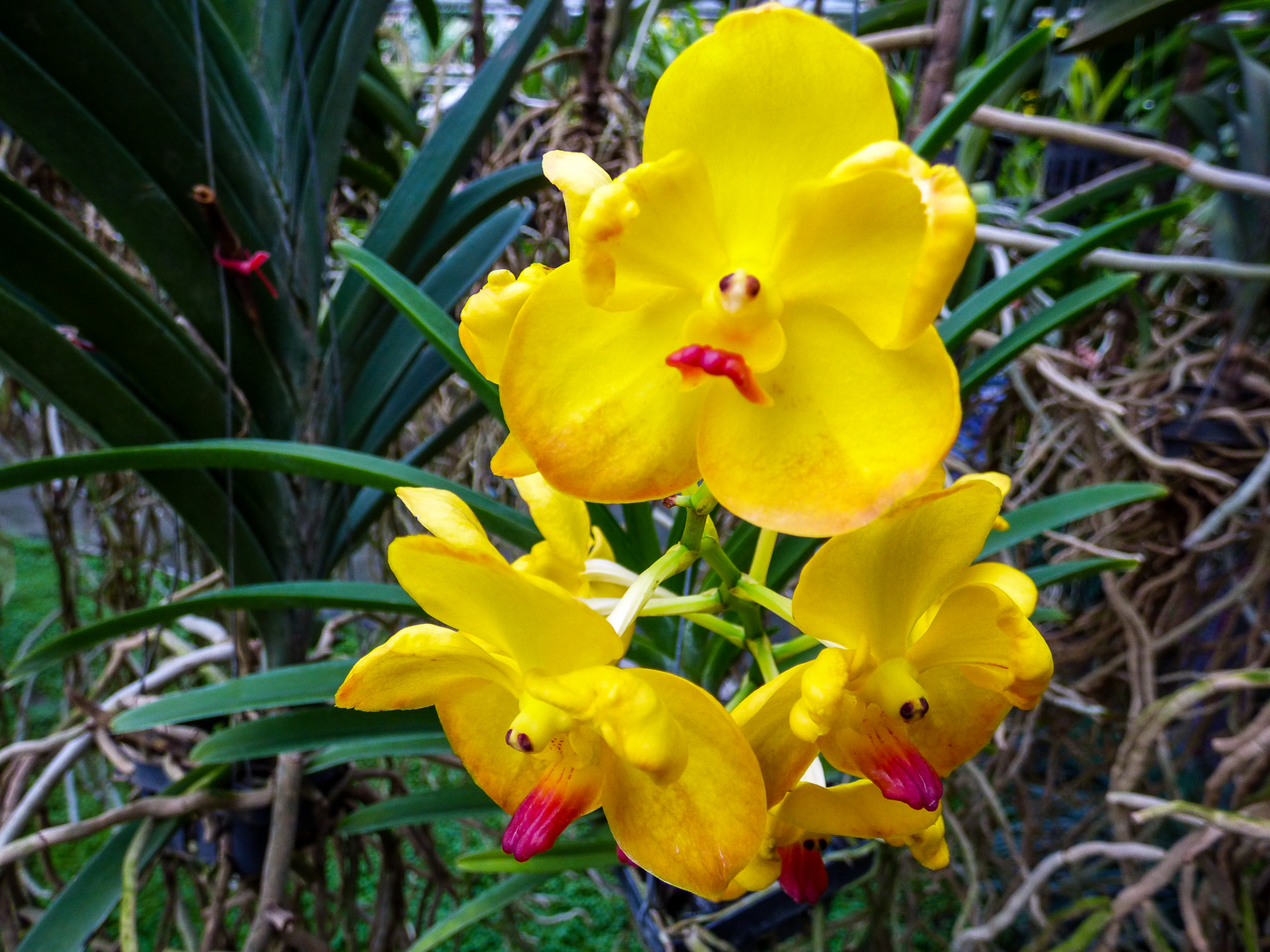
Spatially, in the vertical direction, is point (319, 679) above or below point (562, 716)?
below

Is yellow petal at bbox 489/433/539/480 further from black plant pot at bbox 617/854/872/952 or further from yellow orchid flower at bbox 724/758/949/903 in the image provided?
black plant pot at bbox 617/854/872/952

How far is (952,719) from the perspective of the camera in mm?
347

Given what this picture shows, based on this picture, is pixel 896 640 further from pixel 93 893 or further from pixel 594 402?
pixel 93 893

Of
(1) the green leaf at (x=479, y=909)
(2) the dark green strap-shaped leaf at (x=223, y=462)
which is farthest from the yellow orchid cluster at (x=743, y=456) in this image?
(1) the green leaf at (x=479, y=909)

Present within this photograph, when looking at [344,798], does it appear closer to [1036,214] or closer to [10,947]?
[10,947]

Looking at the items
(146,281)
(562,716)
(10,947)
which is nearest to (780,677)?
(562,716)

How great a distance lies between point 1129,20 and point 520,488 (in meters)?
1.07

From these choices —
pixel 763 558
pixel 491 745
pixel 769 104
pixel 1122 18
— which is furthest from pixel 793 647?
pixel 1122 18

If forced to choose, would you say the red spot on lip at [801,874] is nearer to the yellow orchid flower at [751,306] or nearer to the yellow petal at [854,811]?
the yellow petal at [854,811]

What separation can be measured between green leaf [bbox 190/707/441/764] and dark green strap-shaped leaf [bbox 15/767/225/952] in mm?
176

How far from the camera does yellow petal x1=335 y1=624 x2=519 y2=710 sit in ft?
0.94

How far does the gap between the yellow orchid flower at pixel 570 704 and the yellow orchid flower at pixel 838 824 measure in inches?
1.4

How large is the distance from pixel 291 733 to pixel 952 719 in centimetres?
50

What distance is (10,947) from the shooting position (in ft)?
2.63
